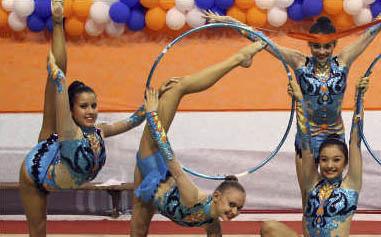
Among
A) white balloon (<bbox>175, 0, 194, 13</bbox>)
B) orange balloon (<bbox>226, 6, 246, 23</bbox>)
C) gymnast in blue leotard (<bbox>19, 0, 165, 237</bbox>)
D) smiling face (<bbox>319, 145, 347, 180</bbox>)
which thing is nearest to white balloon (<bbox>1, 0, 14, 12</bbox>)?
white balloon (<bbox>175, 0, 194, 13</bbox>)

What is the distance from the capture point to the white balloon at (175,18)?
260 inches

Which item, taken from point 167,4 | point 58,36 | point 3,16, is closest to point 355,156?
point 58,36

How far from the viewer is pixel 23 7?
6672 millimetres

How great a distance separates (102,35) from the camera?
7.00 meters

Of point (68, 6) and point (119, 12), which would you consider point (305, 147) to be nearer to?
point (119, 12)

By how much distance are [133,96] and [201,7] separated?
0.99m

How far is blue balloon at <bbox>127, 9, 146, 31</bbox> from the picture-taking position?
6754 mm

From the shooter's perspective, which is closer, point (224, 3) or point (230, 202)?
point (230, 202)

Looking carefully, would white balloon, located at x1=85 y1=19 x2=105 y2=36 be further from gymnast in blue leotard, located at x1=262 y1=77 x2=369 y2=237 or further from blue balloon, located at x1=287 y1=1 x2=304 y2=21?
gymnast in blue leotard, located at x1=262 y1=77 x2=369 y2=237

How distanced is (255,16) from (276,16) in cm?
16

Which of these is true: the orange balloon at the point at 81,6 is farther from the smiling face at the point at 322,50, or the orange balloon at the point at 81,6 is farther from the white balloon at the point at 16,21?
the smiling face at the point at 322,50

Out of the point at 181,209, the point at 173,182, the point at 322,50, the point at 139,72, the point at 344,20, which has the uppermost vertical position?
the point at 344,20

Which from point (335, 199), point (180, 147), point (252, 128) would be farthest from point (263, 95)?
point (335, 199)

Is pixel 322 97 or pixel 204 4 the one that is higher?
→ pixel 204 4
